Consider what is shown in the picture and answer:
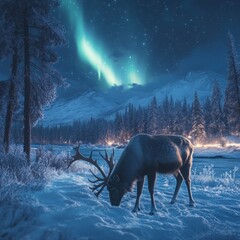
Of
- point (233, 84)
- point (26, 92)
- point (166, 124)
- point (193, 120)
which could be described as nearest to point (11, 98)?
point (26, 92)

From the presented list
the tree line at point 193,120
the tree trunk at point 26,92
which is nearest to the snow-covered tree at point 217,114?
the tree line at point 193,120

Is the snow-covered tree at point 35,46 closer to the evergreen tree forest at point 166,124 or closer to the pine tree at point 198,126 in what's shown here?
the evergreen tree forest at point 166,124

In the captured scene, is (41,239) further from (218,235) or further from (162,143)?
(162,143)

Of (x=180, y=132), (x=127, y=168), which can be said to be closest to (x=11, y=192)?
(x=127, y=168)

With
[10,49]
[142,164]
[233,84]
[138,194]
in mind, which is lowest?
[138,194]

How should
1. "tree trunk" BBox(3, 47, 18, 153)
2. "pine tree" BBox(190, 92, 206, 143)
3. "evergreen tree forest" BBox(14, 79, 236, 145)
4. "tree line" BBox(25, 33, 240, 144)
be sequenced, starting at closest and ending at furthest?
"tree trunk" BBox(3, 47, 18, 153)
"tree line" BBox(25, 33, 240, 144)
"evergreen tree forest" BBox(14, 79, 236, 145)
"pine tree" BBox(190, 92, 206, 143)

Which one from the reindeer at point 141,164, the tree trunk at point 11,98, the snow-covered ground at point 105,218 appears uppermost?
the tree trunk at point 11,98

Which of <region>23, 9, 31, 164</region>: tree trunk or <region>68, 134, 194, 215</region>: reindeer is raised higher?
<region>23, 9, 31, 164</region>: tree trunk

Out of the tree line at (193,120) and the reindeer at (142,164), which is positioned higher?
the tree line at (193,120)

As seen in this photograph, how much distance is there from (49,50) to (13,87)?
295 centimetres

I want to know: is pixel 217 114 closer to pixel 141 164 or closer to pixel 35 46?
pixel 35 46

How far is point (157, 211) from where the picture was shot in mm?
6801

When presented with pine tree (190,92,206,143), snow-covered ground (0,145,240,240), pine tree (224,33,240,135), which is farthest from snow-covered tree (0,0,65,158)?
pine tree (190,92,206,143)

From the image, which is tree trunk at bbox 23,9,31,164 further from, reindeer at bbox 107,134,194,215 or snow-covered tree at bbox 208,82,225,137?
snow-covered tree at bbox 208,82,225,137
